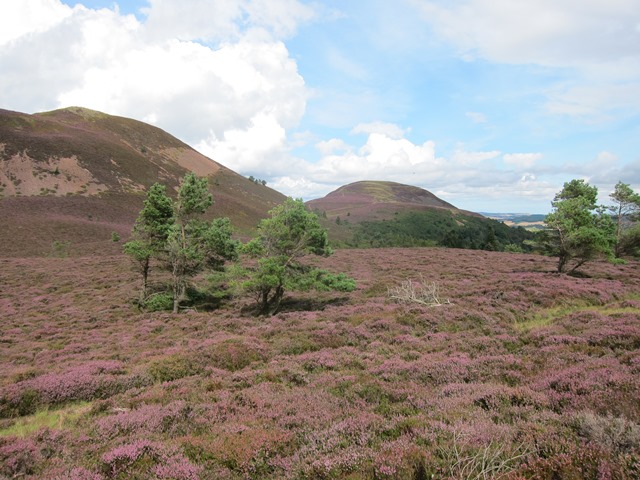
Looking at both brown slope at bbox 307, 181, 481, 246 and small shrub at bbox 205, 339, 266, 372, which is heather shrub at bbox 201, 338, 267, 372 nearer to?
small shrub at bbox 205, 339, 266, 372

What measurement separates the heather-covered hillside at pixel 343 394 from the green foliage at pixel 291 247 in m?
1.89

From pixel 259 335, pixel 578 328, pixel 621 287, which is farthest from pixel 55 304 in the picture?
pixel 621 287

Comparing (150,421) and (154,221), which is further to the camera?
(154,221)

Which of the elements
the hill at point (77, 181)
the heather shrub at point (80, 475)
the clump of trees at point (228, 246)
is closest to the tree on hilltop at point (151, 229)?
the clump of trees at point (228, 246)

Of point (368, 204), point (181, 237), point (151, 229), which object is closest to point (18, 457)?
point (181, 237)

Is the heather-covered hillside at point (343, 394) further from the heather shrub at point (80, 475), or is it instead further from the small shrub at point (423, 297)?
the small shrub at point (423, 297)

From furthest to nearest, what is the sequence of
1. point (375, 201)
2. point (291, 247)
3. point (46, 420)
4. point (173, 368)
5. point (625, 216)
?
point (375, 201) < point (625, 216) < point (291, 247) < point (173, 368) < point (46, 420)

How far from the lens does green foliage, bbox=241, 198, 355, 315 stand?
734 inches

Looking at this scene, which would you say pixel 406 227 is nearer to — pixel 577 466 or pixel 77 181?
pixel 77 181

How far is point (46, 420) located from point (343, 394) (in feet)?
23.2

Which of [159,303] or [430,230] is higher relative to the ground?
[430,230]

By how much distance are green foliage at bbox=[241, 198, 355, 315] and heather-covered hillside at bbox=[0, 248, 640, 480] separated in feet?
6.19

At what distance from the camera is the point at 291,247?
19375mm

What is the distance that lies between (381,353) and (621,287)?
58.3 ft
